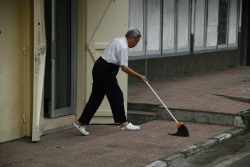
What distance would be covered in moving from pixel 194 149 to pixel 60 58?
122 inches

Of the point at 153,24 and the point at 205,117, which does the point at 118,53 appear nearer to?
the point at 205,117

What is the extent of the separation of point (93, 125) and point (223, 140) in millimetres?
2500

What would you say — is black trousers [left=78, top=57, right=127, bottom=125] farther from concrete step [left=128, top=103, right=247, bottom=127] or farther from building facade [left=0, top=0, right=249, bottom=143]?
concrete step [left=128, top=103, right=247, bottom=127]

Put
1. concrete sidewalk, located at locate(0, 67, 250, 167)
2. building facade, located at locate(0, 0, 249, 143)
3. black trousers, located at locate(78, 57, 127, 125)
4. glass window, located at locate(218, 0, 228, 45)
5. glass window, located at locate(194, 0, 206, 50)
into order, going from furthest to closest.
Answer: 1. glass window, located at locate(218, 0, 228, 45)
2. glass window, located at locate(194, 0, 206, 50)
3. black trousers, located at locate(78, 57, 127, 125)
4. building facade, located at locate(0, 0, 249, 143)
5. concrete sidewalk, located at locate(0, 67, 250, 167)

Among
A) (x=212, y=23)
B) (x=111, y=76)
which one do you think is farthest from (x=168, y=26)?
(x=111, y=76)

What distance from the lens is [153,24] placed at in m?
15.9

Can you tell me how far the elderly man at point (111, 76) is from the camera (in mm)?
9539

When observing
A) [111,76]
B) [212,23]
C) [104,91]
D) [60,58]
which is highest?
[212,23]

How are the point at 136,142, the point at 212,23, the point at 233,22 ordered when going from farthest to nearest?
the point at 233,22, the point at 212,23, the point at 136,142

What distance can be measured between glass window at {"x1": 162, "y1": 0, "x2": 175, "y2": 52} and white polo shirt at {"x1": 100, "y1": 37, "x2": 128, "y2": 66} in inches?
275

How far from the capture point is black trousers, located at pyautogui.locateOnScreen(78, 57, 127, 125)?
9711 millimetres

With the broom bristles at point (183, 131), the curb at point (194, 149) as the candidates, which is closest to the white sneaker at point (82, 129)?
the broom bristles at point (183, 131)

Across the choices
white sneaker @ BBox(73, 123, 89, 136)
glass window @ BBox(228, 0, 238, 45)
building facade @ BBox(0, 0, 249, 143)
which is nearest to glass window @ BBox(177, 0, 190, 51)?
building facade @ BBox(0, 0, 249, 143)

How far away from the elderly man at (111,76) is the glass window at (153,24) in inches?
237
